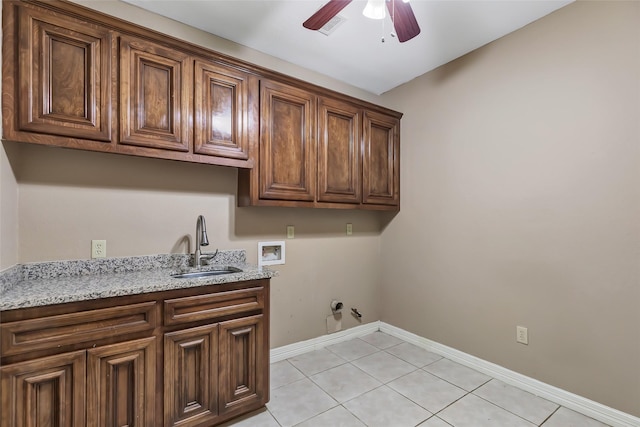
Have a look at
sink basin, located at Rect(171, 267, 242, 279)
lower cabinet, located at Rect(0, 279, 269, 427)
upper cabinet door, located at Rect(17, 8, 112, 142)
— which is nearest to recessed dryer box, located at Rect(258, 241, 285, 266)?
sink basin, located at Rect(171, 267, 242, 279)

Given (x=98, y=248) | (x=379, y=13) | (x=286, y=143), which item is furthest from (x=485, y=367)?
(x=98, y=248)

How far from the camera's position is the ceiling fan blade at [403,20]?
1.55 metres

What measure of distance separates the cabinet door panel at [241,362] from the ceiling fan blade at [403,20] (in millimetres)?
1983

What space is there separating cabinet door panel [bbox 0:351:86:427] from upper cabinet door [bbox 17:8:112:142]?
1.16 meters

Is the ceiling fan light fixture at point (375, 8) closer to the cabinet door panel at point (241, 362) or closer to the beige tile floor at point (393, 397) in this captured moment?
the cabinet door panel at point (241, 362)

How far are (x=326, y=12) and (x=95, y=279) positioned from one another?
2.02 metres

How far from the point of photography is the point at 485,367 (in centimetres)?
243

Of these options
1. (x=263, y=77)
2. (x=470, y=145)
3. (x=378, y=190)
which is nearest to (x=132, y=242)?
(x=263, y=77)

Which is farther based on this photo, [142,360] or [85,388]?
[142,360]

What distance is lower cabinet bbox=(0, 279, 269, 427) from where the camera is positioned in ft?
4.25

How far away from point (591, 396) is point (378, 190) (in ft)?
7.13

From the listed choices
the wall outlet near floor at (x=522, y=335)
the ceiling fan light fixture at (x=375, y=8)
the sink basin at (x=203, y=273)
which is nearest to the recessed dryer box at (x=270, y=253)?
the sink basin at (x=203, y=273)

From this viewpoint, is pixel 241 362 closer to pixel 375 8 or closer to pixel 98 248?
pixel 98 248

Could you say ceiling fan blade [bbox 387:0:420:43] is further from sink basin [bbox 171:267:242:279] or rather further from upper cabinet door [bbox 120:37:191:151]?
sink basin [bbox 171:267:242:279]
